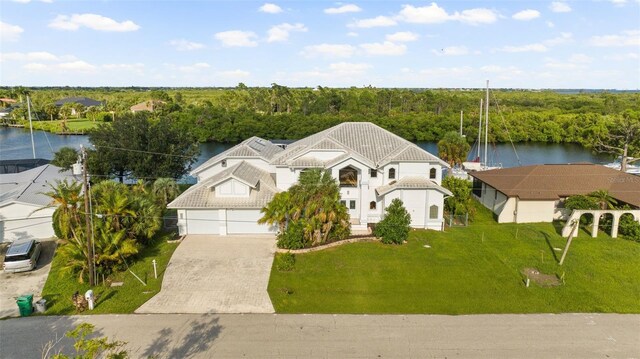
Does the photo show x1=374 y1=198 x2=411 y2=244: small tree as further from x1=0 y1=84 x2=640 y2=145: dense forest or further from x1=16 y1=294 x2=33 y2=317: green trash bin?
x1=0 y1=84 x2=640 y2=145: dense forest

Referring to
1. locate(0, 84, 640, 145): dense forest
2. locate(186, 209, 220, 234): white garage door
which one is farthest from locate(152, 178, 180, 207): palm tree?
locate(0, 84, 640, 145): dense forest

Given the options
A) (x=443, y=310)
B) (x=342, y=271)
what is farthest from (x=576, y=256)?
(x=342, y=271)

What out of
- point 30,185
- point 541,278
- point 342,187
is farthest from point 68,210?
point 541,278

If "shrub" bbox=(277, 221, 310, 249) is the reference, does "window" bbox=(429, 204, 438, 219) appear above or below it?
above

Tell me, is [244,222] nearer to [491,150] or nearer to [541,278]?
[541,278]

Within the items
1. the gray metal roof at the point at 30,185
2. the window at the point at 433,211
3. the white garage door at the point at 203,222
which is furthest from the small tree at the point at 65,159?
the window at the point at 433,211

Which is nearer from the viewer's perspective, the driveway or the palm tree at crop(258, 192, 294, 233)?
the driveway

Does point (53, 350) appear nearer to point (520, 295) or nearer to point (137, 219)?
point (137, 219)
